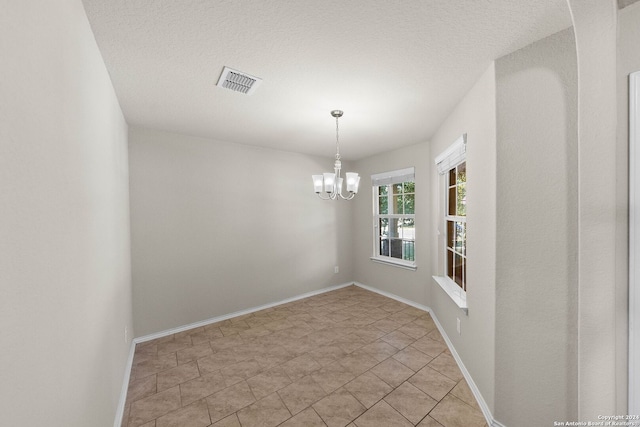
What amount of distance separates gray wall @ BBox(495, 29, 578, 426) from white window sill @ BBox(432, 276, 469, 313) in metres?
0.56

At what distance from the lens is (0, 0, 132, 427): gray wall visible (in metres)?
0.64

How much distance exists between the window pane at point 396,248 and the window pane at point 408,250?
6cm

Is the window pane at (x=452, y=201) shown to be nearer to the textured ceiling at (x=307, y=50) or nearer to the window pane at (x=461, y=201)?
the window pane at (x=461, y=201)

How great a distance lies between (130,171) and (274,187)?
5.88ft

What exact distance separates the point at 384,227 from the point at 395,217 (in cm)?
32

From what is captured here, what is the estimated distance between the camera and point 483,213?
1.85 m

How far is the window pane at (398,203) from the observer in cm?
416

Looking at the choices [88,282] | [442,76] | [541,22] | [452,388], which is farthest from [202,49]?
[452,388]

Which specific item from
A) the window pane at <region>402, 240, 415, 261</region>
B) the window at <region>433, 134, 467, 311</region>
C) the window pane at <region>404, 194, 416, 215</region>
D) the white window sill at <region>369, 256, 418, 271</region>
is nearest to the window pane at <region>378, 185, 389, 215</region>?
the window pane at <region>404, 194, 416, 215</region>

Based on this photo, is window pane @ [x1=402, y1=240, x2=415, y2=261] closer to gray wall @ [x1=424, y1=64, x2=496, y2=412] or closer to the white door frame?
gray wall @ [x1=424, y1=64, x2=496, y2=412]

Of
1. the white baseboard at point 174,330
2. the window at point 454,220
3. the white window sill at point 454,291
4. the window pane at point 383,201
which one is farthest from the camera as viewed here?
the window pane at point 383,201

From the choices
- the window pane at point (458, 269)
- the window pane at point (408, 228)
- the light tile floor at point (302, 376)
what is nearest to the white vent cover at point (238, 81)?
the light tile floor at point (302, 376)

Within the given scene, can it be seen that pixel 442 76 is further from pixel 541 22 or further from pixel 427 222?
pixel 427 222

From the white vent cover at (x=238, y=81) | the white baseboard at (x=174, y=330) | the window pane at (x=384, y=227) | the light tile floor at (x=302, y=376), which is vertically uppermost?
the white vent cover at (x=238, y=81)
